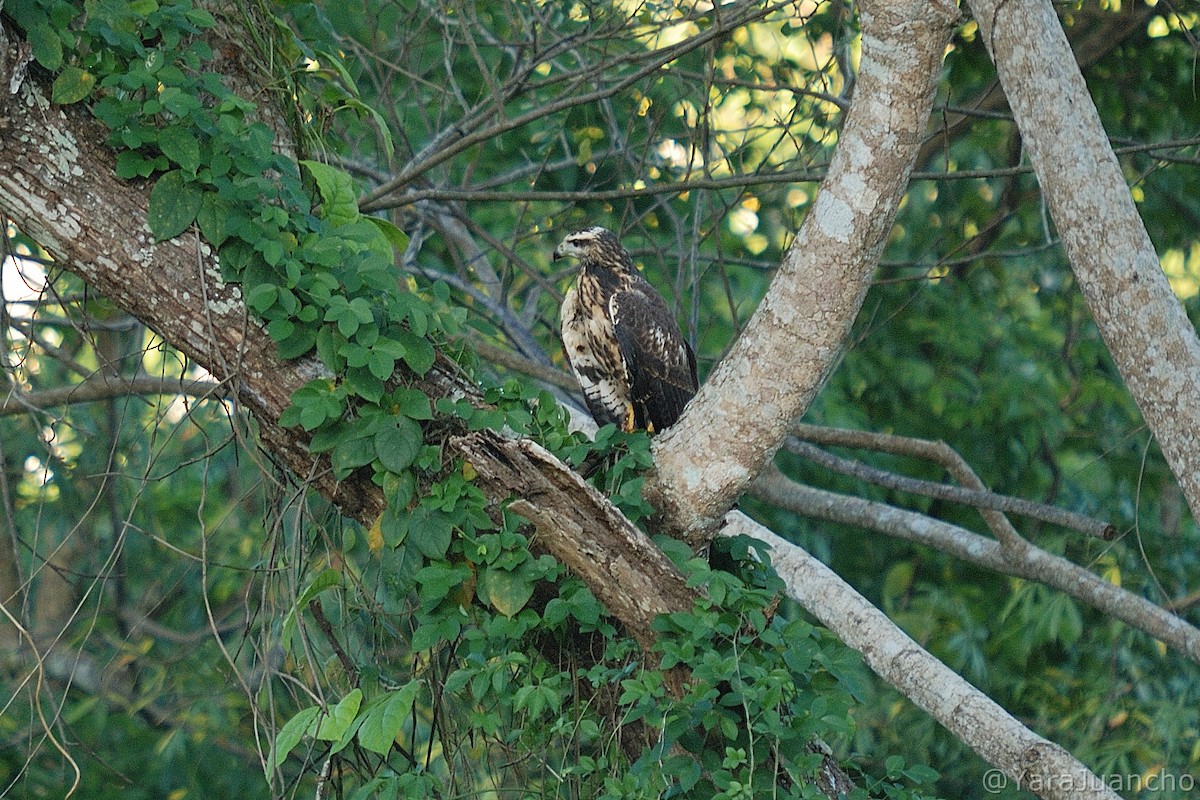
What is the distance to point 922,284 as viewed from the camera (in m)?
5.27

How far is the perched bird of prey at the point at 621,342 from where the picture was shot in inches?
156

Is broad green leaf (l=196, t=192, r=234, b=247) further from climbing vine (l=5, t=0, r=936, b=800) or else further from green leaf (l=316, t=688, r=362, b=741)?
green leaf (l=316, t=688, r=362, b=741)

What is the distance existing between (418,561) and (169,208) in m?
0.84

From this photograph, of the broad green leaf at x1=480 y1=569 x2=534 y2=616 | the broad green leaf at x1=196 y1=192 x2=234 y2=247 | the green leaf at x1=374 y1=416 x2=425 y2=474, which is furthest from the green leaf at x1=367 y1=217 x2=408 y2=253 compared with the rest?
the broad green leaf at x1=480 y1=569 x2=534 y2=616

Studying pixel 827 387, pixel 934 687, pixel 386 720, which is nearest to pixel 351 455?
pixel 386 720

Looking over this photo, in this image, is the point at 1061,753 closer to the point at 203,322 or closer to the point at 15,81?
the point at 203,322

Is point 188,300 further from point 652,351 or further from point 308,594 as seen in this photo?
point 652,351

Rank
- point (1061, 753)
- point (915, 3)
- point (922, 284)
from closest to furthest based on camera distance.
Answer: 1. point (915, 3)
2. point (1061, 753)
3. point (922, 284)

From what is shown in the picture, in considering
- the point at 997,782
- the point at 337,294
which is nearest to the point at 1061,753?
the point at 997,782

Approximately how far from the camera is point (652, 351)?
3947mm

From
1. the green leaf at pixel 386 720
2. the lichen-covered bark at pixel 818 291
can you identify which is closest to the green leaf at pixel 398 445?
the green leaf at pixel 386 720

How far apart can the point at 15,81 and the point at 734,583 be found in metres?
1.68

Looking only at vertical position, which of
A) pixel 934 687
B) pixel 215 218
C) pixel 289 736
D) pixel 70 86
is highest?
pixel 70 86

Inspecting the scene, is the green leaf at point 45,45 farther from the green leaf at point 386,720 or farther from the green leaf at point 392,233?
the green leaf at point 386,720
